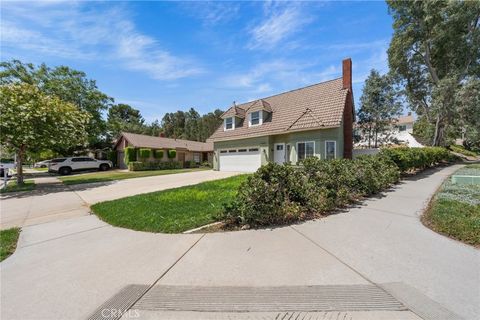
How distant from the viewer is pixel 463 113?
65.4 ft

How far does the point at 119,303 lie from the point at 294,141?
15.0 meters

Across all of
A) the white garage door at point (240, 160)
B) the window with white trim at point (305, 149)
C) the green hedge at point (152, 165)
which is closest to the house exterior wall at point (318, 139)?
the window with white trim at point (305, 149)

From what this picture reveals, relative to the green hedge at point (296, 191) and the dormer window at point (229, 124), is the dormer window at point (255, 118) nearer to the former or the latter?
the dormer window at point (229, 124)

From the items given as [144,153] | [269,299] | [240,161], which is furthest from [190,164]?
[269,299]

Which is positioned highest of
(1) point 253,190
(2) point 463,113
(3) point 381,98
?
(3) point 381,98

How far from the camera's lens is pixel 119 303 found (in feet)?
8.84

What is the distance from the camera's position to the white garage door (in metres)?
18.7

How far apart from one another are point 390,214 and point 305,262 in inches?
148

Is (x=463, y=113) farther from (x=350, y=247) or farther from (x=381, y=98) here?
(x=350, y=247)

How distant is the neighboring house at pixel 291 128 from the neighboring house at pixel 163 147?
1034 cm

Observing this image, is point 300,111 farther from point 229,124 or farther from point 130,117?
point 130,117

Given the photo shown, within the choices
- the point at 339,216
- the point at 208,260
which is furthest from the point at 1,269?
the point at 339,216

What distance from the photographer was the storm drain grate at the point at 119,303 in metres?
2.50

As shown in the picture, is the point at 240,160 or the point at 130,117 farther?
the point at 130,117
